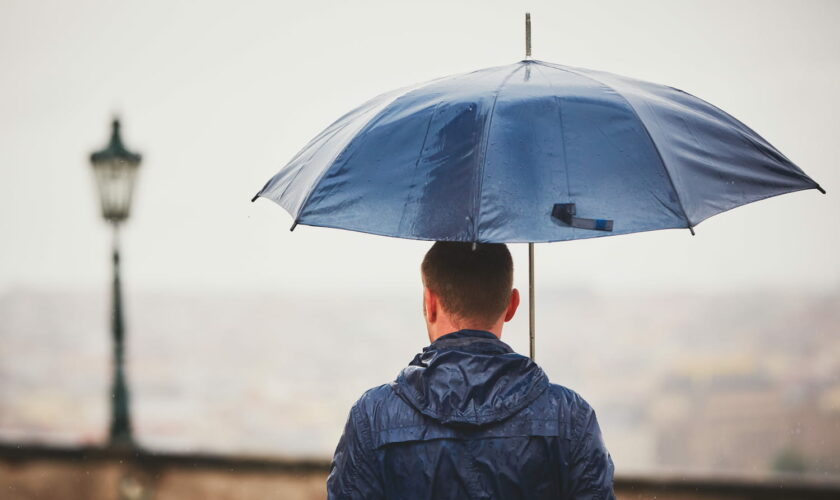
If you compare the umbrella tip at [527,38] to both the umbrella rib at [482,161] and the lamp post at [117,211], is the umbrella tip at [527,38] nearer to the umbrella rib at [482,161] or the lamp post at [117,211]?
the umbrella rib at [482,161]

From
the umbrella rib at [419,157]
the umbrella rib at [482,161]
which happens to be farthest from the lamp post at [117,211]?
the umbrella rib at [482,161]

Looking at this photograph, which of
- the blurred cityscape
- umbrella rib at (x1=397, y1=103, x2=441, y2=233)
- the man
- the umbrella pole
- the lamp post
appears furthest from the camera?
the blurred cityscape

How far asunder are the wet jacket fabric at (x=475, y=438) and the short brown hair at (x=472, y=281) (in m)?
0.10

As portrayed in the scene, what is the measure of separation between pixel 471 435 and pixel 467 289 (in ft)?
0.97

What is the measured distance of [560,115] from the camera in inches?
69.2

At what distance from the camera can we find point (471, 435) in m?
1.47

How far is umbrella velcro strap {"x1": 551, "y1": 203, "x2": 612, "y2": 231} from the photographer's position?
5.27ft

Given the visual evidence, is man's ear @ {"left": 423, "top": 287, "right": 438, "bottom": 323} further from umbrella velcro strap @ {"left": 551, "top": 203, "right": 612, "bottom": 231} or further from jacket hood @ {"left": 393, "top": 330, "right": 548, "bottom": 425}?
umbrella velcro strap @ {"left": 551, "top": 203, "right": 612, "bottom": 231}

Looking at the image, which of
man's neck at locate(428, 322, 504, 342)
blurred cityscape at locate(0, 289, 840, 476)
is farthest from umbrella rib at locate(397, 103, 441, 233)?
blurred cityscape at locate(0, 289, 840, 476)

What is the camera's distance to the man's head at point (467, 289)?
1.57 metres

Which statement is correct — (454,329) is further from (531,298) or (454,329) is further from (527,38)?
(527,38)

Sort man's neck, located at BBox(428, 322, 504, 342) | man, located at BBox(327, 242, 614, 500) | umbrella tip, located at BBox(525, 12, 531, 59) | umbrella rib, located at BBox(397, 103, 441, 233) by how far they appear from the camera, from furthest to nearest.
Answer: umbrella tip, located at BBox(525, 12, 531, 59), umbrella rib, located at BBox(397, 103, 441, 233), man's neck, located at BBox(428, 322, 504, 342), man, located at BBox(327, 242, 614, 500)

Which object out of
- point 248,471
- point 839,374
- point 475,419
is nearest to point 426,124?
point 475,419

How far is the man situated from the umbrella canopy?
27cm
